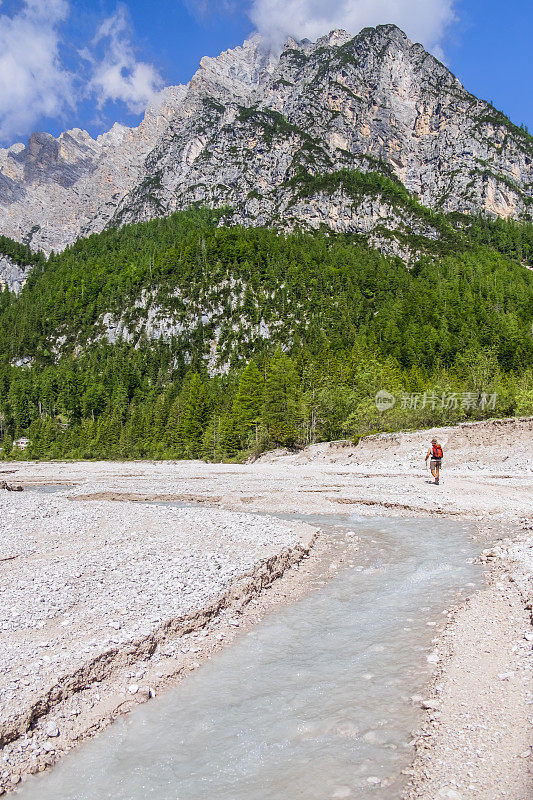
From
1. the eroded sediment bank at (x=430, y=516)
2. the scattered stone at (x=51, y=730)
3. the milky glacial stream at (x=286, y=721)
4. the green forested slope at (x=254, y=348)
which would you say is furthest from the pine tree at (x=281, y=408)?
the scattered stone at (x=51, y=730)

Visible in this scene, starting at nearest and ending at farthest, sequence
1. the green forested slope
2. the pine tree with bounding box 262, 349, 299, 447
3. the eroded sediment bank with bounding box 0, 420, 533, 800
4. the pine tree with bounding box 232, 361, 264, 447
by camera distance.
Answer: the eroded sediment bank with bounding box 0, 420, 533, 800
the pine tree with bounding box 262, 349, 299, 447
the green forested slope
the pine tree with bounding box 232, 361, 264, 447

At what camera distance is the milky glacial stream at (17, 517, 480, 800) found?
553 centimetres

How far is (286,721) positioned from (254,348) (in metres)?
143

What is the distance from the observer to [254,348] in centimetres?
14812

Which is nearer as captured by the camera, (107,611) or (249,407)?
(107,611)

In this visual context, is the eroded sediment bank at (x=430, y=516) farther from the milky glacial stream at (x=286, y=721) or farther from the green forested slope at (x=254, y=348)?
the green forested slope at (x=254, y=348)

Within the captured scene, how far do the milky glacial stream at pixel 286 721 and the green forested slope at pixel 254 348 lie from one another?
43.9 metres

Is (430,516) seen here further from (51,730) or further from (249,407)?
(249,407)

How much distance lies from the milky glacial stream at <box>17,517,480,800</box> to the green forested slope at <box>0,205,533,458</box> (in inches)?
1727

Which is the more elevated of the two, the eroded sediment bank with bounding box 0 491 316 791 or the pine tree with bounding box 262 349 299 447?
the pine tree with bounding box 262 349 299 447

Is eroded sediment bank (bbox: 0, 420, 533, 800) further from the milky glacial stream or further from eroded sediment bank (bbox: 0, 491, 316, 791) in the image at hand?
the milky glacial stream

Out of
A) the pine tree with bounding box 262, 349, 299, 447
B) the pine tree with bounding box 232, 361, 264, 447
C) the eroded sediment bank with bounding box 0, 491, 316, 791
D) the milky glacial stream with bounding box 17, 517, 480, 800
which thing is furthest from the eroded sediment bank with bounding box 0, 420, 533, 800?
the pine tree with bounding box 232, 361, 264, 447

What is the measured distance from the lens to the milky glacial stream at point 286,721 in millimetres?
5527

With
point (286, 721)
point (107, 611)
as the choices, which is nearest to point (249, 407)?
point (107, 611)
